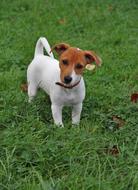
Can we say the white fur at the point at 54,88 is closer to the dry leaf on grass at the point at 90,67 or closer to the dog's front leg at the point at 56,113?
the dog's front leg at the point at 56,113

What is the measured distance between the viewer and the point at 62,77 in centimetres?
496

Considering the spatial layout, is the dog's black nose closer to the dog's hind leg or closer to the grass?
the grass

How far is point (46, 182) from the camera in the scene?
4145 mm

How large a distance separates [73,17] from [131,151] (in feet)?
16.1

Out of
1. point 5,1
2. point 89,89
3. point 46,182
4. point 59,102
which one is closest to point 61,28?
point 5,1

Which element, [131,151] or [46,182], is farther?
[131,151]

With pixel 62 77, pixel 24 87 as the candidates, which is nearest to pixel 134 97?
pixel 24 87

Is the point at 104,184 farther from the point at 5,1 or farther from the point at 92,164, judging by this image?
the point at 5,1

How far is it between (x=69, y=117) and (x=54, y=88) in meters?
0.48

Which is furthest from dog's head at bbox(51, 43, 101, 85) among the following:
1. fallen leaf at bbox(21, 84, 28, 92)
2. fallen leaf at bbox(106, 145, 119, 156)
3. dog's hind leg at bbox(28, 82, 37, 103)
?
fallen leaf at bbox(21, 84, 28, 92)

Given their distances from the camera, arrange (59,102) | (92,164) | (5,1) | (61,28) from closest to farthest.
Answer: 1. (92,164)
2. (59,102)
3. (61,28)
4. (5,1)

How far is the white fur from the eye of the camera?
17.1 ft

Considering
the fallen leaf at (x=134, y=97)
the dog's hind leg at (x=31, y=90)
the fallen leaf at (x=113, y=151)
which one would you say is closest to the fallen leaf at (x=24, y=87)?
the dog's hind leg at (x=31, y=90)

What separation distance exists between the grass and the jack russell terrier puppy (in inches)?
6.5
